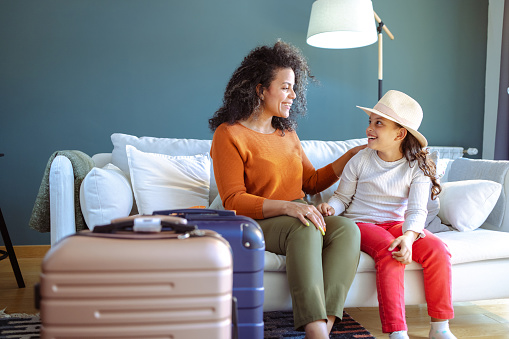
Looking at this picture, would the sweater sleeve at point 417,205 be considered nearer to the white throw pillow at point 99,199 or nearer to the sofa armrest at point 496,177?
the sofa armrest at point 496,177

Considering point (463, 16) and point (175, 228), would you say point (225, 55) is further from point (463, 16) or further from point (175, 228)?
point (175, 228)

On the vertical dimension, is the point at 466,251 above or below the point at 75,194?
below

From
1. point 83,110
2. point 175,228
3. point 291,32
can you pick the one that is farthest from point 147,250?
point 291,32

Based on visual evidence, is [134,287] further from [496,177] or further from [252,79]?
[496,177]

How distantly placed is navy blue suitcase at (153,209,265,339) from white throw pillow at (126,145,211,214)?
33.5 inches

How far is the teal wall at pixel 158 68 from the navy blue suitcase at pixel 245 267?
213cm

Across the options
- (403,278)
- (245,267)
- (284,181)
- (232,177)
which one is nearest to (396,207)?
(403,278)

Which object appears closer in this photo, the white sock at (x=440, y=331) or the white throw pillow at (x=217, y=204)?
the white sock at (x=440, y=331)

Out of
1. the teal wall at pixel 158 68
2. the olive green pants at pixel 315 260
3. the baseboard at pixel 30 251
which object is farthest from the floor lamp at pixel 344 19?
the baseboard at pixel 30 251

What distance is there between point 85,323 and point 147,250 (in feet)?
0.57

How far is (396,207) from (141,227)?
119cm

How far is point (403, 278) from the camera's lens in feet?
5.28

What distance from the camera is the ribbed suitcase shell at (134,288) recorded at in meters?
0.84

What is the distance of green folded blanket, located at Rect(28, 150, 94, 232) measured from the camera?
1819 mm
